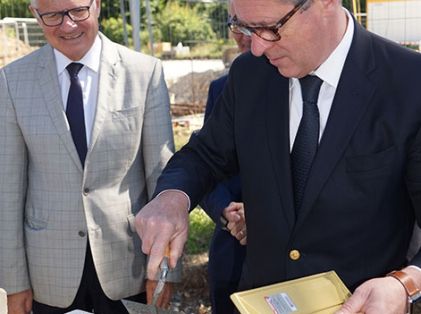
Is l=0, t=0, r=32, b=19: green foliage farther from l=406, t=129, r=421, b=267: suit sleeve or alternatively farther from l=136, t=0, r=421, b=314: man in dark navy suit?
l=406, t=129, r=421, b=267: suit sleeve

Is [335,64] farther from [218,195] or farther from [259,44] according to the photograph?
[218,195]

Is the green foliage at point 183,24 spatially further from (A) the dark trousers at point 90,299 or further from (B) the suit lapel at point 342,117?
(B) the suit lapel at point 342,117

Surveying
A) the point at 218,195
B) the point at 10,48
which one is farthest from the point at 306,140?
the point at 10,48

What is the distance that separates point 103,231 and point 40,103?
613 mm

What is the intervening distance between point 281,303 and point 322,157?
0.52 meters

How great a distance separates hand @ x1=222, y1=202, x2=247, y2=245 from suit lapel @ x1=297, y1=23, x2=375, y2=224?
707 millimetres

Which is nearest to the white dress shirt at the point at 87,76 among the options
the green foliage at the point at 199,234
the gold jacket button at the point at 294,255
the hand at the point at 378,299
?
the gold jacket button at the point at 294,255

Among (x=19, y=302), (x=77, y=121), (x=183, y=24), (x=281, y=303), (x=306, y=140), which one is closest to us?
(x=281, y=303)

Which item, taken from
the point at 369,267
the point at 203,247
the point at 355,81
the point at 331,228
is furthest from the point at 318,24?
the point at 203,247

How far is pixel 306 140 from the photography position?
2.01 metres

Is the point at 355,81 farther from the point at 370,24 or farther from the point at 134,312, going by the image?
the point at 370,24

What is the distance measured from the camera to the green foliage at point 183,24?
22.3 m

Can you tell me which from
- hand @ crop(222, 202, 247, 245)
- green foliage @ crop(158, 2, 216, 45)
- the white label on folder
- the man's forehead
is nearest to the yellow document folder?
the white label on folder

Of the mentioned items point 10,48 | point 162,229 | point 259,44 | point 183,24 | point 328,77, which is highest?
point 259,44
